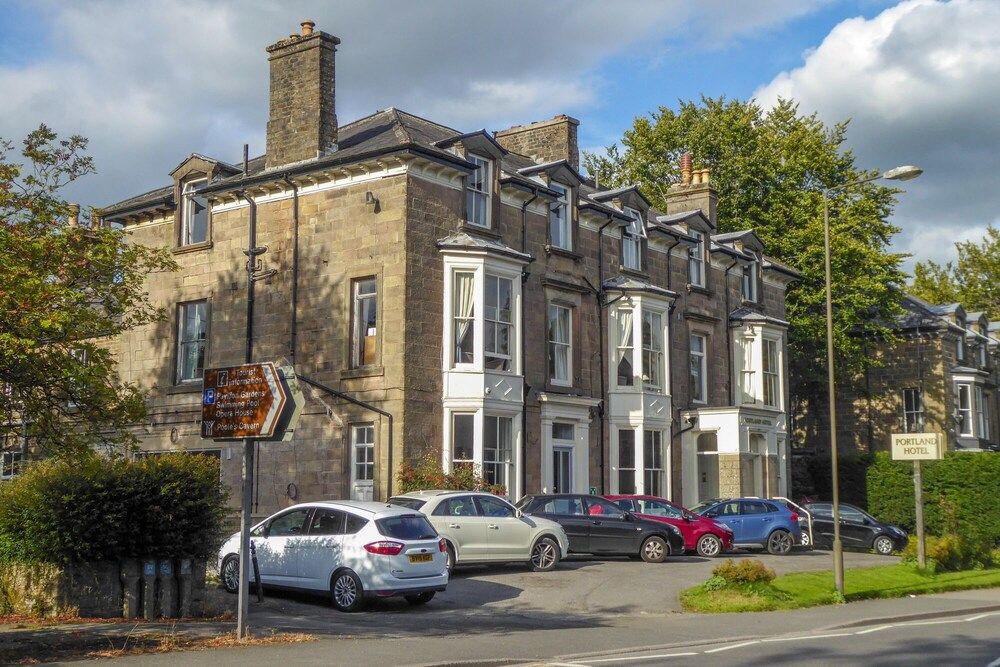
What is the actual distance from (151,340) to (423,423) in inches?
380

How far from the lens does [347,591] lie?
17.3 m

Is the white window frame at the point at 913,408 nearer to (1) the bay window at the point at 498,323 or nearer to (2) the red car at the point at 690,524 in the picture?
(2) the red car at the point at 690,524

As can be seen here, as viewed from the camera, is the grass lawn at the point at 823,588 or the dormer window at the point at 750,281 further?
the dormer window at the point at 750,281

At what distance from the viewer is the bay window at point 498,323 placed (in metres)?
28.3

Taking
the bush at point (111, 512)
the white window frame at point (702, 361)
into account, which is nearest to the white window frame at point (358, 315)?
the bush at point (111, 512)

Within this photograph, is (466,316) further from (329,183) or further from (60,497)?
(60,497)

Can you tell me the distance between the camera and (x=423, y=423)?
88.4ft

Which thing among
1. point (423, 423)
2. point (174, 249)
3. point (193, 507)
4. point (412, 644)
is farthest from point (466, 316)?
point (412, 644)

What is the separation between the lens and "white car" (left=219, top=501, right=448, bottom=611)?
17.1 m

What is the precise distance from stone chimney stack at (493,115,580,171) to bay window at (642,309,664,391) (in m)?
5.94

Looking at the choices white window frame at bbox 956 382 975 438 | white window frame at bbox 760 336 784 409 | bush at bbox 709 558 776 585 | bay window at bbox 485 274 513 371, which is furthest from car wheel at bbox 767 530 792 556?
white window frame at bbox 956 382 975 438

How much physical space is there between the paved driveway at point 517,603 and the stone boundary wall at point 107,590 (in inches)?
48.9

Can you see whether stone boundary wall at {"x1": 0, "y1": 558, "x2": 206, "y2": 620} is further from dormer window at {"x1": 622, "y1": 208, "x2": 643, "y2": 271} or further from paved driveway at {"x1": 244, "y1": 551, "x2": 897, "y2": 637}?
dormer window at {"x1": 622, "y1": 208, "x2": 643, "y2": 271}

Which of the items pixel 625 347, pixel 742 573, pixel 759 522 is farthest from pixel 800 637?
pixel 625 347
